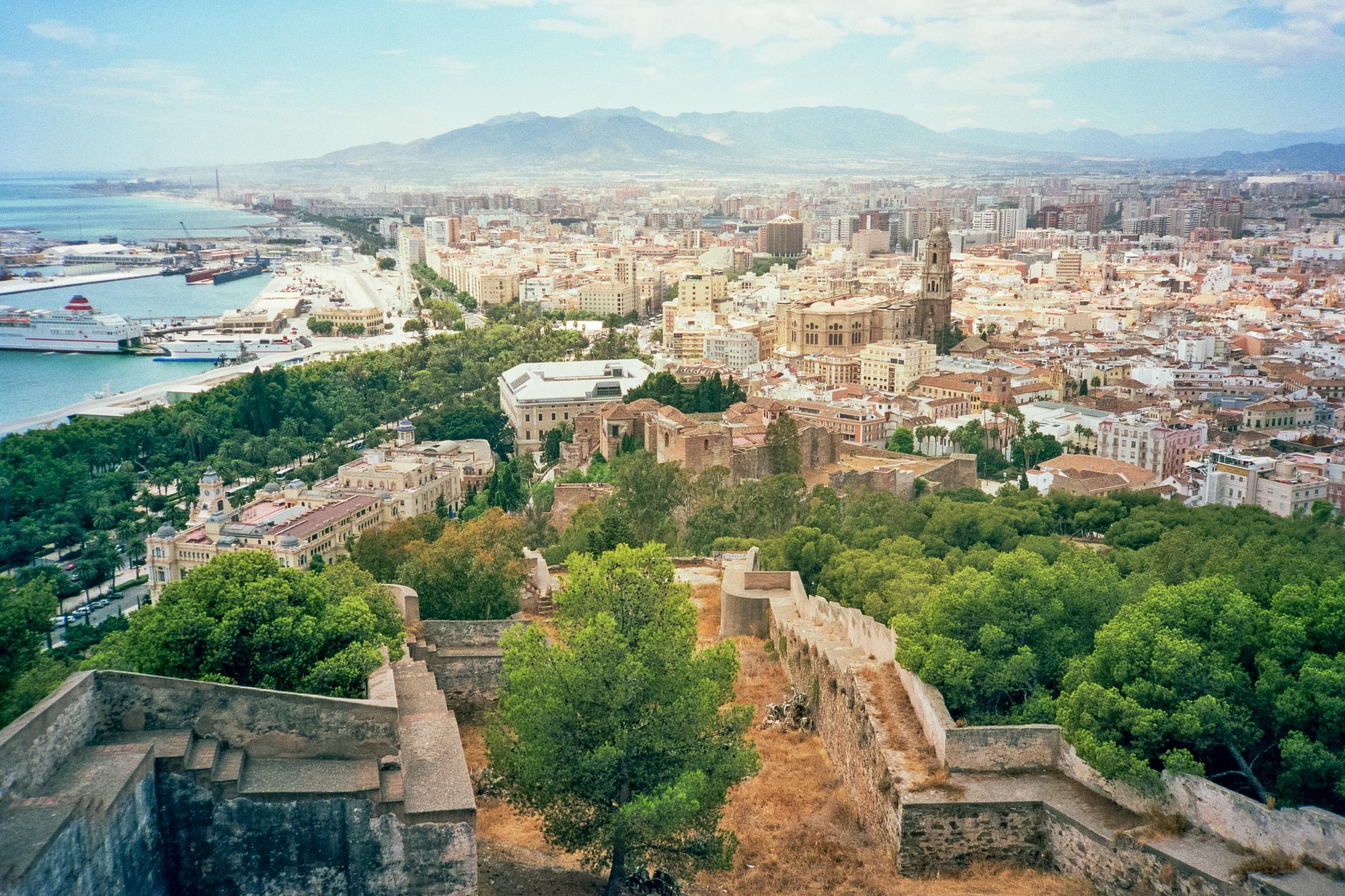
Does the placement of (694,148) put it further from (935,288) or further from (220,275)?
(935,288)

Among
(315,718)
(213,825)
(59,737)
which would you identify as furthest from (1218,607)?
(59,737)

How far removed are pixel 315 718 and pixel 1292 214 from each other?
57938 mm

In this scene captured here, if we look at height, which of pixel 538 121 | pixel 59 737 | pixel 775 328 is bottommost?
pixel 775 328

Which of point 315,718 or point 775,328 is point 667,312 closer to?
point 775,328

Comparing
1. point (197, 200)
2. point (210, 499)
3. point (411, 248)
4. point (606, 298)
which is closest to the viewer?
point (210, 499)

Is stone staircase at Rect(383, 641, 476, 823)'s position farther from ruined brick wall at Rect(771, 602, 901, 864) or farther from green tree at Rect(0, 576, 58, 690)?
ruined brick wall at Rect(771, 602, 901, 864)

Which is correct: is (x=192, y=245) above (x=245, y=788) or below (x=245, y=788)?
below

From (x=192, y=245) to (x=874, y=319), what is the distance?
54.5 metres

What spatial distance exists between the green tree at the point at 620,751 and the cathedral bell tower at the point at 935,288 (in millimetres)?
36161

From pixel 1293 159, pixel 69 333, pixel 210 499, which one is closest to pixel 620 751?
pixel 210 499

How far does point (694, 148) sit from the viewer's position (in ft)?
558

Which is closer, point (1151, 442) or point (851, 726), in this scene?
point (851, 726)

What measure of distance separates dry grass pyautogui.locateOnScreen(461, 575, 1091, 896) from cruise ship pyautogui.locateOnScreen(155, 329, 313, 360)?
39143 mm

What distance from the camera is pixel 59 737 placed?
4.91 metres
